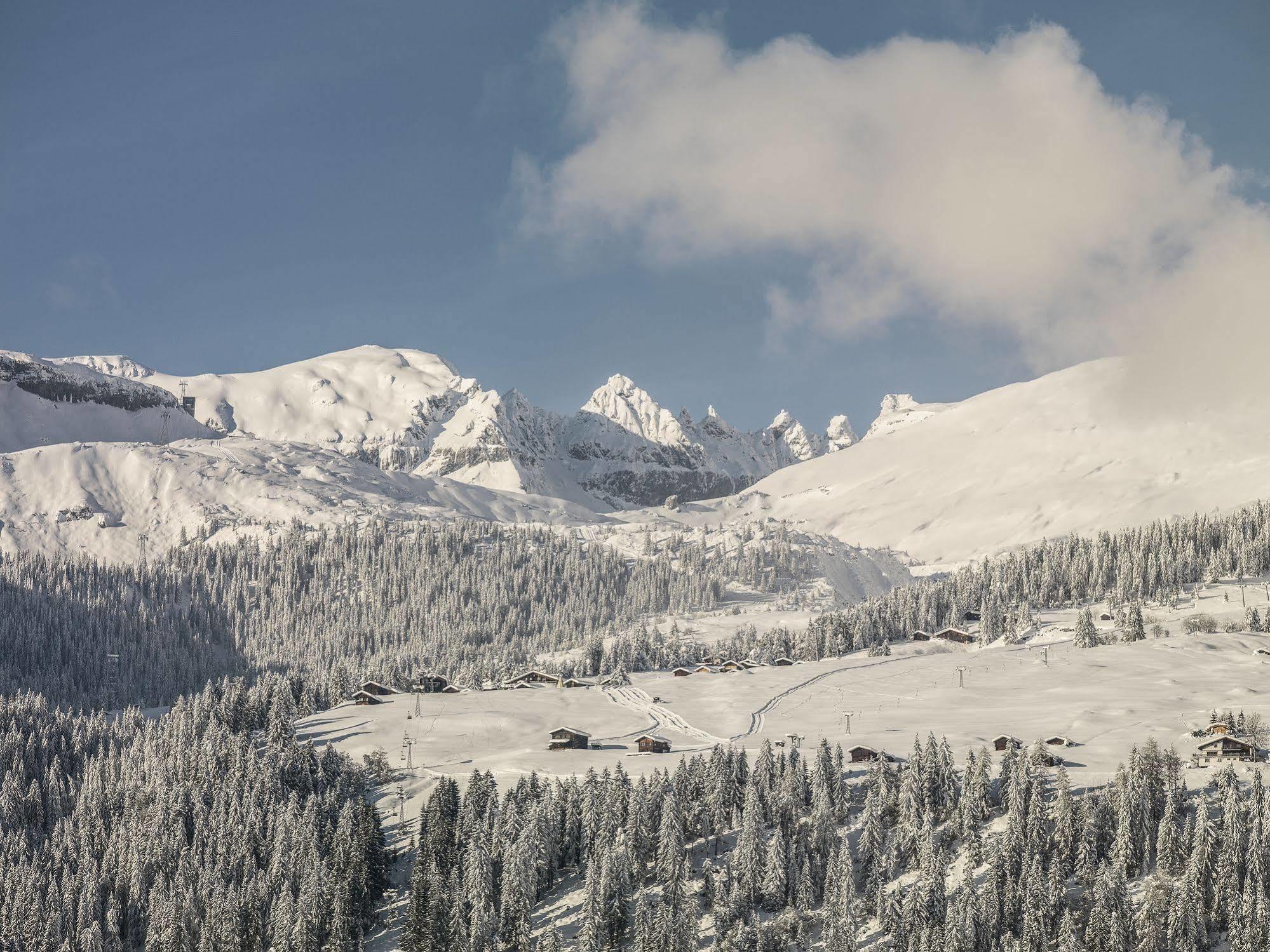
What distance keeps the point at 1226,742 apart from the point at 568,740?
80.4 metres

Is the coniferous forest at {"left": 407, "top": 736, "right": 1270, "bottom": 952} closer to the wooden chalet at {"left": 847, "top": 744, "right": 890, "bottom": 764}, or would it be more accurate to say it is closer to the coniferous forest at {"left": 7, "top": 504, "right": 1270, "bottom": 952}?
the coniferous forest at {"left": 7, "top": 504, "right": 1270, "bottom": 952}

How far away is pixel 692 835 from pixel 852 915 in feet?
77.0

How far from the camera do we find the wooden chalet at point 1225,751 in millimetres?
145000

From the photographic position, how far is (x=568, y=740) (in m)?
182

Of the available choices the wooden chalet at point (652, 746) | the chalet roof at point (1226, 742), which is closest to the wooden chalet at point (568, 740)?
the wooden chalet at point (652, 746)

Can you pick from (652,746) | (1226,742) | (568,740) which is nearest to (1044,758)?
(1226,742)

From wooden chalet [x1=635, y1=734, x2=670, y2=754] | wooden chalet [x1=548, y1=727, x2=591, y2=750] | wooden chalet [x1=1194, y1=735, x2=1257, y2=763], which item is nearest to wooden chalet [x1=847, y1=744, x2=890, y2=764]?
wooden chalet [x1=635, y1=734, x2=670, y2=754]

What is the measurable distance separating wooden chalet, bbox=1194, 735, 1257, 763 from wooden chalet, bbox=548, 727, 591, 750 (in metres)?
76.0

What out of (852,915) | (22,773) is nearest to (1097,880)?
(852,915)

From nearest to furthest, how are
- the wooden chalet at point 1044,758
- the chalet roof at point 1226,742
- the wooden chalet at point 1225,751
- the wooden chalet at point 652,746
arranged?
the wooden chalet at point 1225,751 < the chalet roof at point 1226,742 < the wooden chalet at point 1044,758 < the wooden chalet at point 652,746

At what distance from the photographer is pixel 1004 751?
155500mm

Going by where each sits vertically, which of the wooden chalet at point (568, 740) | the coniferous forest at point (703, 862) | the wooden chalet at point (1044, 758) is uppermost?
the wooden chalet at point (568, 740)

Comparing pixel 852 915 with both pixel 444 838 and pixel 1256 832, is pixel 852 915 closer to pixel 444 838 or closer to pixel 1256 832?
pixel 1256 832

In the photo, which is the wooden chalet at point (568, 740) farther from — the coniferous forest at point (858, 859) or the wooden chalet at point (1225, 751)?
the wooden chalet at point (1225, 751)
